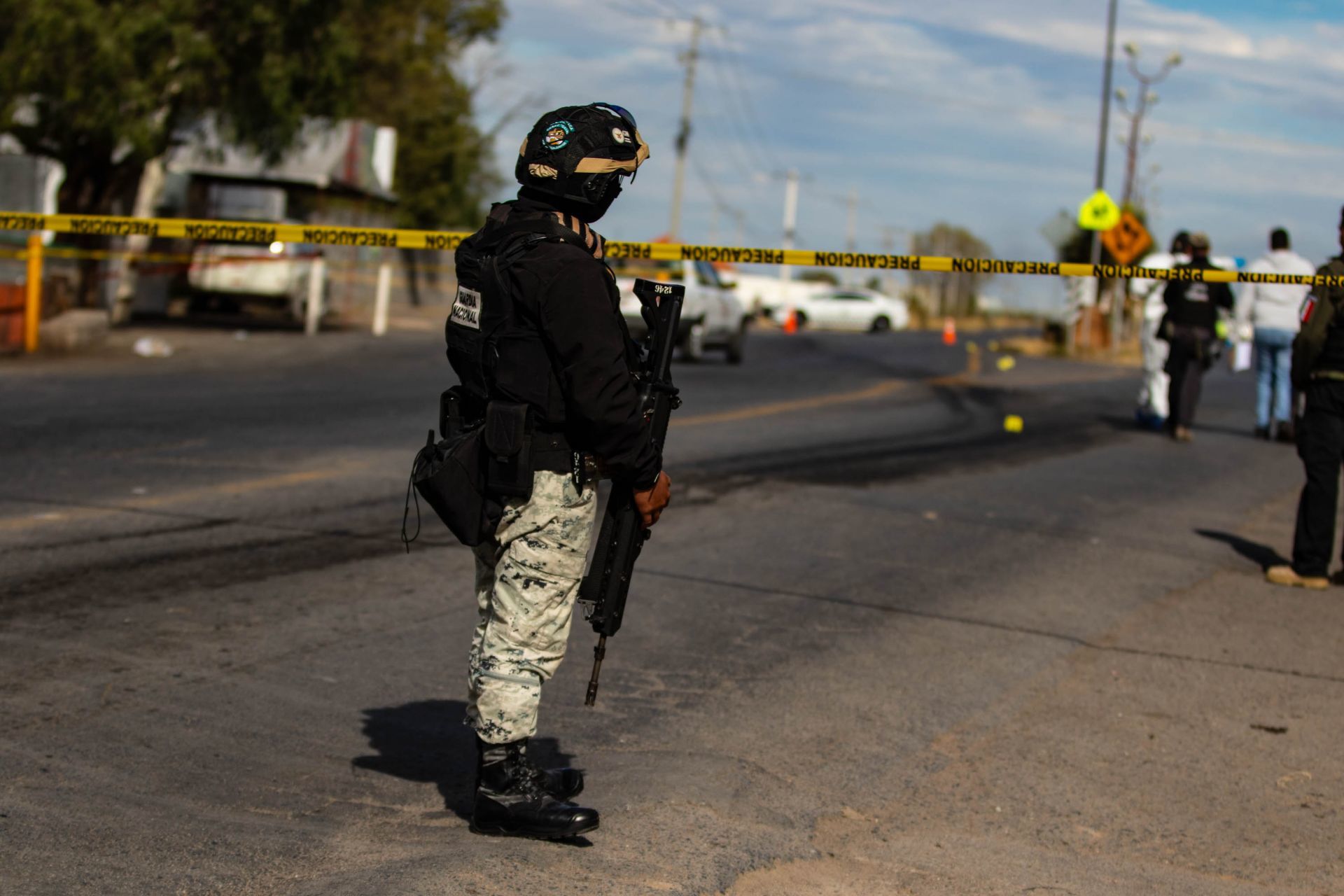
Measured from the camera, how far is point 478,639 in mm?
4043

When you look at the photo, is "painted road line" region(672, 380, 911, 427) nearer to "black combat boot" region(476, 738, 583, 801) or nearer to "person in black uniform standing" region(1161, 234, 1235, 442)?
"person in black uniform standing" region(1161, 234, 1235, 442)

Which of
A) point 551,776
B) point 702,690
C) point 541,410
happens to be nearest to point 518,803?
point 551,776

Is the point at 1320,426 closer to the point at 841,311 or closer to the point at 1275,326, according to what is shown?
the point at 1275,326

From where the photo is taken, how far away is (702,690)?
5.77m

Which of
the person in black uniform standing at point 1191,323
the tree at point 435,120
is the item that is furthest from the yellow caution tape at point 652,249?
the tree at point 435,120

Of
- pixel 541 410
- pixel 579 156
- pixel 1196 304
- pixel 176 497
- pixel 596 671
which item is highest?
pixel 1196 304

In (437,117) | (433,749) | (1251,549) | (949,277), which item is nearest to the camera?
(433,749)

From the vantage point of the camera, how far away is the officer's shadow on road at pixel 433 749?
457 cm

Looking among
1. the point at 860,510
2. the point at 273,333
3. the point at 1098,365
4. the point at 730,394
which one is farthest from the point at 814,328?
the point at 860,510

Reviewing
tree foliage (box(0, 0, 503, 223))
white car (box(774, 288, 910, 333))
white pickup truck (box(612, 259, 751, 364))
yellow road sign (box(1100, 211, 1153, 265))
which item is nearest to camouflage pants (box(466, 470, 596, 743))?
tree foliage (box(0, 0, 503, 223))

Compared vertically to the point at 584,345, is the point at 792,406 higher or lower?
lower

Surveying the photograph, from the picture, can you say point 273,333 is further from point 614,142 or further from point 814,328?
point 814,328

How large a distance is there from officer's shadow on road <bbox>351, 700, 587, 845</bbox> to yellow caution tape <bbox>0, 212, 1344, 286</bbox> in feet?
8.40

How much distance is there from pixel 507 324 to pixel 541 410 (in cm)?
23
